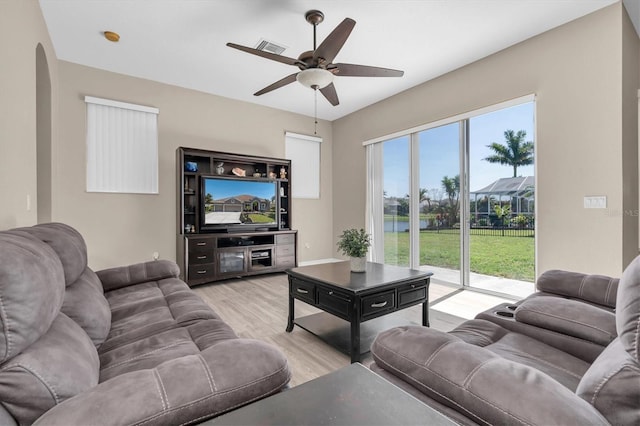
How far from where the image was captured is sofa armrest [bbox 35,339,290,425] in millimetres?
670

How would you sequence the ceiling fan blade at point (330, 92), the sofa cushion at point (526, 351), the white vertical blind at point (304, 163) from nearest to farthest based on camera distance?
the sofa cushion at point (526, 351) → the ceiling fan blade at point (330, 92) → the white vertical blind at point (304, 163)

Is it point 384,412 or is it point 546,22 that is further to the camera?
point 546,22

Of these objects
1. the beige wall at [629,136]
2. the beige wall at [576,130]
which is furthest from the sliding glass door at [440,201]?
the beige wall at [629,136]

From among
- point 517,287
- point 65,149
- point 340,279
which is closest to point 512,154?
point 517,287

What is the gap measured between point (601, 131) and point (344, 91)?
10.3 ft

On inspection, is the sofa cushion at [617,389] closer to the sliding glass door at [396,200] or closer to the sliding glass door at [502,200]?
the sliding glass door at [502,200]

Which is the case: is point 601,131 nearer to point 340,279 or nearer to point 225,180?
point 340,279

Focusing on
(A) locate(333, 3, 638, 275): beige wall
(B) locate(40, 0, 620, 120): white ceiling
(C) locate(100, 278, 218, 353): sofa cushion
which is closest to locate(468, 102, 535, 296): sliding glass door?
(A) locate(333, 3, 638, 275): beige wall

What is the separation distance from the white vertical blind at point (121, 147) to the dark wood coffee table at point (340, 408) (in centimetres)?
430

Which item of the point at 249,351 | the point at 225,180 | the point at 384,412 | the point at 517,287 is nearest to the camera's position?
the point at 384,412

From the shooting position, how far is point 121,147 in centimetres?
402

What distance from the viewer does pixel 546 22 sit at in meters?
2.96

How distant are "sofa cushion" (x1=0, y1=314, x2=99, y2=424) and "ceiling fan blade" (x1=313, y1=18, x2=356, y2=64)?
229 centimetres

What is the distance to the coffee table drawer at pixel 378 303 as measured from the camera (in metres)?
2.09
